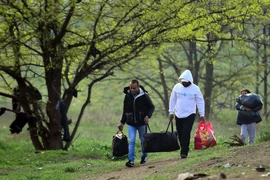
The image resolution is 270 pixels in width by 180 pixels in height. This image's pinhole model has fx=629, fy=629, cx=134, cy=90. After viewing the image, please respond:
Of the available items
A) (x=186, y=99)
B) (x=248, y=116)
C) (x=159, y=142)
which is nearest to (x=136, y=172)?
(x=159, y=142)

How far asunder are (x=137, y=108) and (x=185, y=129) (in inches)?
40.4

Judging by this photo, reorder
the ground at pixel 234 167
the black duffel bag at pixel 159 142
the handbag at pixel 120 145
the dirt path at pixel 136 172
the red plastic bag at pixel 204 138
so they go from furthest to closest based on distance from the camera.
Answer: the red plastic bag at pixel 204 138, the handbag at pixel 120 145, the black duffel bag at pixel 159 142, the dirt path at pixel 136 172, the ground at pixel 234 167

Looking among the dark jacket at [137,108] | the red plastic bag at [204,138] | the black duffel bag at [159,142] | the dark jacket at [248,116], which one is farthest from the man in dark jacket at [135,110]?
the dark jacket at [248,116]

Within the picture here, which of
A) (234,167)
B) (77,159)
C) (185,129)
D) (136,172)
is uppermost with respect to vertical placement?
(185,129)

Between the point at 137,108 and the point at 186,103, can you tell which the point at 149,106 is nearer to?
the point at 137,108

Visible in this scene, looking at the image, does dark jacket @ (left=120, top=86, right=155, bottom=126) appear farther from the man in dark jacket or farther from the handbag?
the handbag

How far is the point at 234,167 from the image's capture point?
9.02 metres

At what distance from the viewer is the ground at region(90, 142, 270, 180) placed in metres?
8.30

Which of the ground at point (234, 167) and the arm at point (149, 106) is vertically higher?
the arm at point (149, 106)

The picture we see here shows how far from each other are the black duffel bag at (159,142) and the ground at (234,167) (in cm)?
31

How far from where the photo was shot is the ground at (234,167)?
8297 millimetres

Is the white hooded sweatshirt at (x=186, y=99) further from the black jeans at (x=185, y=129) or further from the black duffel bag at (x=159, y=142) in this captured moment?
the black duffel bag at (x=159, y=142)

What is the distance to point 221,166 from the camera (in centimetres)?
931

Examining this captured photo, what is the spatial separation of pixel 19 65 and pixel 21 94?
117cm
